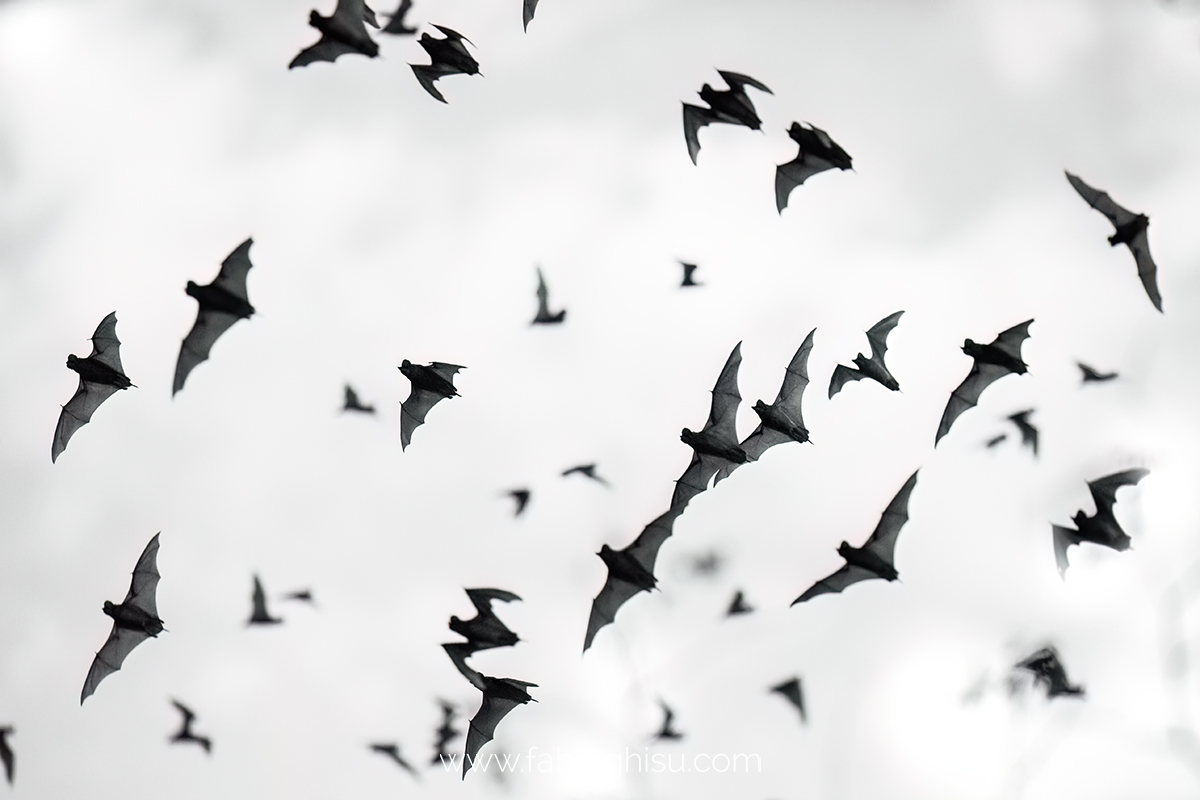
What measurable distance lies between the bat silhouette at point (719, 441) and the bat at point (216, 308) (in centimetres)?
821

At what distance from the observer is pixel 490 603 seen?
60.8 feet

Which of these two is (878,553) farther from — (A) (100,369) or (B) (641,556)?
(A) (100,369)

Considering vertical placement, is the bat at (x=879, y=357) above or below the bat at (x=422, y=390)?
above

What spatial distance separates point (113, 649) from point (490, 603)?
23.2 feet

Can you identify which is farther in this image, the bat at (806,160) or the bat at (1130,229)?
the bat at (1130,229)

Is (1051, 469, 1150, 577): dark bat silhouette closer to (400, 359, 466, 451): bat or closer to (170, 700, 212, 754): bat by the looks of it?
(400, 359, 466, 451): bat

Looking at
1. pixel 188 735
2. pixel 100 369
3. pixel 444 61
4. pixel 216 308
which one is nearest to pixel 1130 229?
pixel 444 61

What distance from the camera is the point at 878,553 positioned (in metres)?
18.1

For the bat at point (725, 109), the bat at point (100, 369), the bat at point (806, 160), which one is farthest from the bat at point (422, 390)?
the bat at point (806, 160)

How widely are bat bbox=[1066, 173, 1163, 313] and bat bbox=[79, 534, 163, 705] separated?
1765cm

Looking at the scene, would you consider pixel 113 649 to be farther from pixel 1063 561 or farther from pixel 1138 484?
pixel 1138 484

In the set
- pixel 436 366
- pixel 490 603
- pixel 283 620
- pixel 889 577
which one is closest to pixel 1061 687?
pixel 889 577

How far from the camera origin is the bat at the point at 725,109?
18234mm

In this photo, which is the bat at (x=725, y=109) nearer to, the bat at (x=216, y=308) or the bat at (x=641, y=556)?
the bat at (x=641, y=556)
